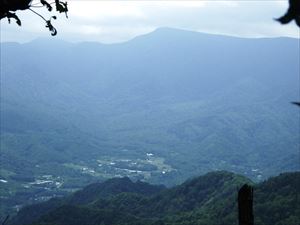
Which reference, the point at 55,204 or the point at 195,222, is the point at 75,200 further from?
the point at 195,222

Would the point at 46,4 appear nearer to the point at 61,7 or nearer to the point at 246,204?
the point at 61,7

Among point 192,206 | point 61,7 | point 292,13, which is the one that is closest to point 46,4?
point 61,7

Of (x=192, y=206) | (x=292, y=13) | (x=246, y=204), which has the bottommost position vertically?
(x=192, y=206)

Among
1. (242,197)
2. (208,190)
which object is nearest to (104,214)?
(208,190)

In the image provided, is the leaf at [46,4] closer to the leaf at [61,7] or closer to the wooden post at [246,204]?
the leaf at [61,7]

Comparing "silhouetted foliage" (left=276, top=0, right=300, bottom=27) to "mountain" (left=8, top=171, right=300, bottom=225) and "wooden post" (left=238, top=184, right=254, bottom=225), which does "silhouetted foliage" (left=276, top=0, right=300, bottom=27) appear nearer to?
"wooden post" (left=238, top=184, right=254, bottom=225)

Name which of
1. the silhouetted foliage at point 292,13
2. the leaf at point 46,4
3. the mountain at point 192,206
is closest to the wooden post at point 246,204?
the silhouetted foliage at point 292,13
